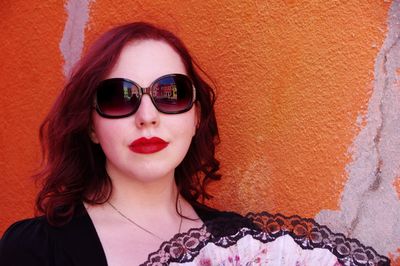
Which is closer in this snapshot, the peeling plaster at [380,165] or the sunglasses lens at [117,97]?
the sunglasses lens at [117,97]

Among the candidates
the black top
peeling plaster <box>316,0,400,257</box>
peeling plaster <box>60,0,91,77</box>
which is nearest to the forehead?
the black top

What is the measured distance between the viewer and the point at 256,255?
1.43m

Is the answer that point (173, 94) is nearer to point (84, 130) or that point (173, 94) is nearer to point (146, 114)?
point (146, 114)

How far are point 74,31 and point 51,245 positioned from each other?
3.69 feet

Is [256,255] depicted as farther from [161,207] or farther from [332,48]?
[332,48]

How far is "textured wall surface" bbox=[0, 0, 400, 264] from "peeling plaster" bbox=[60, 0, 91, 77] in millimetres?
31

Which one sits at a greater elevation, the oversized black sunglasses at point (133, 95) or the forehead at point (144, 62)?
the forehead at point (144, 62)

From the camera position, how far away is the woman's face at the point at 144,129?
161cm

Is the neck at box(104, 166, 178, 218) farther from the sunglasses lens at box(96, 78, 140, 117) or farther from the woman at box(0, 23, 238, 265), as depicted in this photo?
the sunglasses lens at box(96, 78, 140, 117)

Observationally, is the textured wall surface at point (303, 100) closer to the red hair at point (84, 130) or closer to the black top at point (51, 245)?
the red hair at point (84, 130)

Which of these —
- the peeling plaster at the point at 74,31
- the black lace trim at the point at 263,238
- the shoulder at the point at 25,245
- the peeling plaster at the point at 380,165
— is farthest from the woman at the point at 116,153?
the peeling plaster at the point at 74,31

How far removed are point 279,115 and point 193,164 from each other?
36 centimetres

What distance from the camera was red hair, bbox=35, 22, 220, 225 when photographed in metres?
1.66

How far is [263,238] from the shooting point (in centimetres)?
147
